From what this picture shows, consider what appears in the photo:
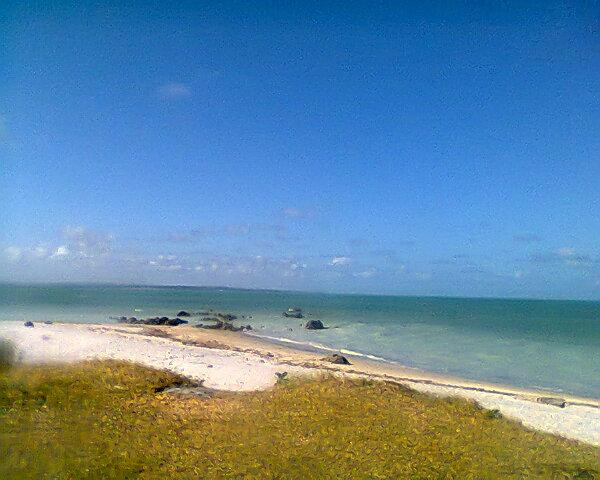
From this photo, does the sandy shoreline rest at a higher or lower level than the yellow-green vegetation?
lower

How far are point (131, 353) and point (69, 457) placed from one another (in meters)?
12.7

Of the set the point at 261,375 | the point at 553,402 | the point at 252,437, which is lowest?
the point at 553,402

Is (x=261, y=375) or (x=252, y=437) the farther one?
(x=261, y=375)

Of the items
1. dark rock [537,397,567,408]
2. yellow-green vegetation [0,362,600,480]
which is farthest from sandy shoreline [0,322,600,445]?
yellow-green vegetation [0,362,600,480]

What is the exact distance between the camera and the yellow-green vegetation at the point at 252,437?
5.68m

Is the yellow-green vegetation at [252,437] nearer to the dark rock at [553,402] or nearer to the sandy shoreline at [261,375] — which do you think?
the sandy shoreline at [261,375]

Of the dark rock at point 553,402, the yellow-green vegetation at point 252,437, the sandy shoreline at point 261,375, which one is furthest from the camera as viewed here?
the dark rock at point 553,402

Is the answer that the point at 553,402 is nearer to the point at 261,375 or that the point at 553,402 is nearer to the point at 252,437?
the point at 261,375

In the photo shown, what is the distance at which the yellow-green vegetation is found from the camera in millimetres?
5684

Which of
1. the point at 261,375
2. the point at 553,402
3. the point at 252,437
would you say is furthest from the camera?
the point at 553,402

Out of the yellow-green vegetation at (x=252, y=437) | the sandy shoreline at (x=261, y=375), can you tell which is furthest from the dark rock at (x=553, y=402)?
the yellow-green vegetation at (x=252, y=437)

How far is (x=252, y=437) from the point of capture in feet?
21.8

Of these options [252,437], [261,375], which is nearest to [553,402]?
[261,375]

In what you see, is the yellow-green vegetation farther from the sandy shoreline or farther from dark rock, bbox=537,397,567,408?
dark rock, bbox=537,397,567,408
